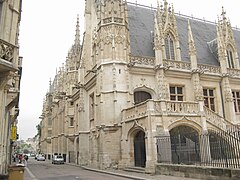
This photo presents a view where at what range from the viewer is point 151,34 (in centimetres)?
2612

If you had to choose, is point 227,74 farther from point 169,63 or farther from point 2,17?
point 2,17

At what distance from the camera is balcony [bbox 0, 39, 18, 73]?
25.5ft

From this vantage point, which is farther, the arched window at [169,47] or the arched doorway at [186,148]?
the arched window at [169,47]

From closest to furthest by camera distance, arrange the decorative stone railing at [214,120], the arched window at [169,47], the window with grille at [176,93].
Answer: the decorative stone railing at [214,120]
the window with grille at [176,93]
the arched window at [169,47]

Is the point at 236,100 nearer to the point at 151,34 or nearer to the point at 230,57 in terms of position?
the point at 230,57

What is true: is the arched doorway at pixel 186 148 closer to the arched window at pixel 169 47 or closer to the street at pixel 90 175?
the street at pixel 90 175

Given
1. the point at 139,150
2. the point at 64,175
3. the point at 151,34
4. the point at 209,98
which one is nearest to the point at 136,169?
the point at 139,150

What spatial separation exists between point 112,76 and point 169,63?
5.80 m

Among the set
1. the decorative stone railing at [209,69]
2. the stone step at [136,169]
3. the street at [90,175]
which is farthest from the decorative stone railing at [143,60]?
the street at [90,175]

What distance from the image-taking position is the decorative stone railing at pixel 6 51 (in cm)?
809

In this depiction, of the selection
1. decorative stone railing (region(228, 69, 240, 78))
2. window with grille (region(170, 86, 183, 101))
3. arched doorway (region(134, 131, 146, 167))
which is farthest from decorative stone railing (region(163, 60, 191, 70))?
arched doorway (region(134, 131, 146, 167))

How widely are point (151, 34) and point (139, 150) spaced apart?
1284 centimetres

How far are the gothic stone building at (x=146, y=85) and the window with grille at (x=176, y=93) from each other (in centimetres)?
9

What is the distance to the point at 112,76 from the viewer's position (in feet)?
67.4
